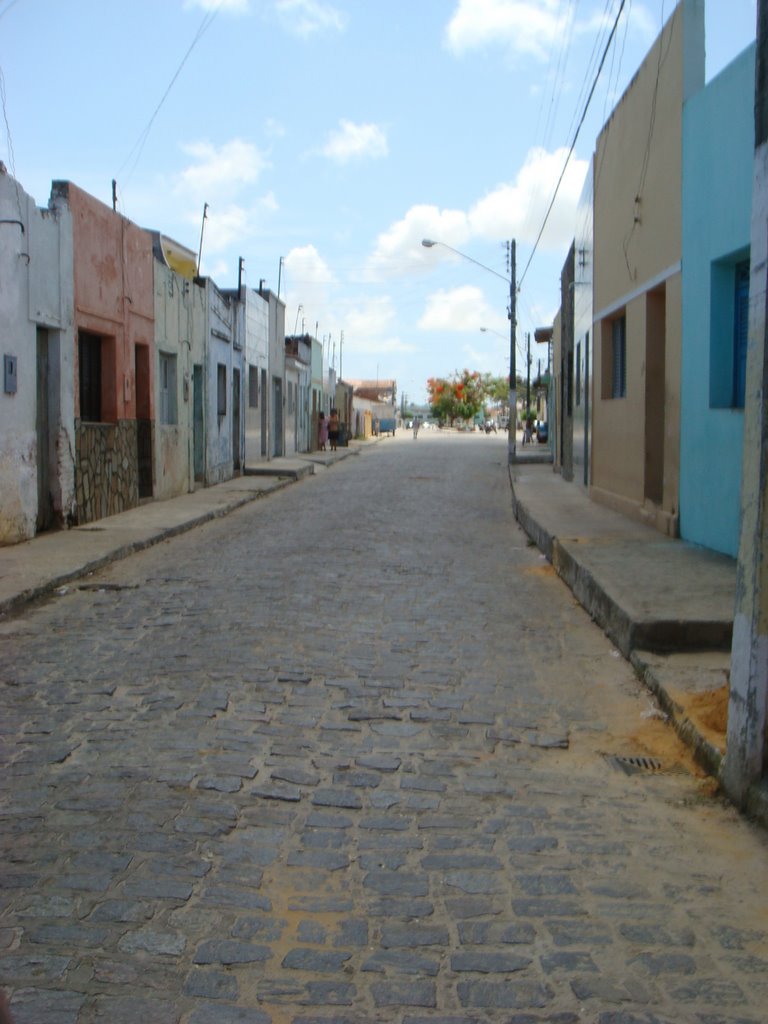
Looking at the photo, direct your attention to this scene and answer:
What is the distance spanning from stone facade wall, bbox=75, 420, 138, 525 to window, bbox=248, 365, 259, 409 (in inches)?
481

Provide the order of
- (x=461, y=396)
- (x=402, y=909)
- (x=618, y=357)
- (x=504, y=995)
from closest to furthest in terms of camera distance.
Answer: (x=504, y=995) → (x=402, y=909) → (x=618, y=357) → (x=461, y=396)

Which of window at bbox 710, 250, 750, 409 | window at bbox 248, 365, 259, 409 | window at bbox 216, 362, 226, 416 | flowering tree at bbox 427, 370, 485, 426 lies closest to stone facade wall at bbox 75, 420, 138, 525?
window at bbox 216, 362, 226, 416

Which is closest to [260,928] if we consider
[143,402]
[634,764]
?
[634,764]

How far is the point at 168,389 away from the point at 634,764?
1492 centimetres

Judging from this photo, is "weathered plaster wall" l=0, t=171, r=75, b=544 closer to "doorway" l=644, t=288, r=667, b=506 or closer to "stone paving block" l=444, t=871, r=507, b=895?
"doorway" l=644, t=288, r=667, b=506

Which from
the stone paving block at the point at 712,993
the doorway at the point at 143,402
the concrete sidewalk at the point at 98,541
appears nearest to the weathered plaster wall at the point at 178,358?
the doorway at the point at 143,402

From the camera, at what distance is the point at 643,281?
42.5 ft

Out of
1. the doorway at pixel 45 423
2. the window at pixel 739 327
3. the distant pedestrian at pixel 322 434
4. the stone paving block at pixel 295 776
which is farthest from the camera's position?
the distant pedestrian at pixel 322 434

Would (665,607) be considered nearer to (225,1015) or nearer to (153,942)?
(153,942)

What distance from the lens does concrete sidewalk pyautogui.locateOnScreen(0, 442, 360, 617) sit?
9.39 m

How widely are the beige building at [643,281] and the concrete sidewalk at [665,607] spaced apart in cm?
116

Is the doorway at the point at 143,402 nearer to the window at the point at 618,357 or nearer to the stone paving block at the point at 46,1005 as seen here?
the window at the point at 618,357

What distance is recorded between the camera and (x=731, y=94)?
31.2 ft

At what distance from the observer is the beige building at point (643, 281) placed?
1125 cm
